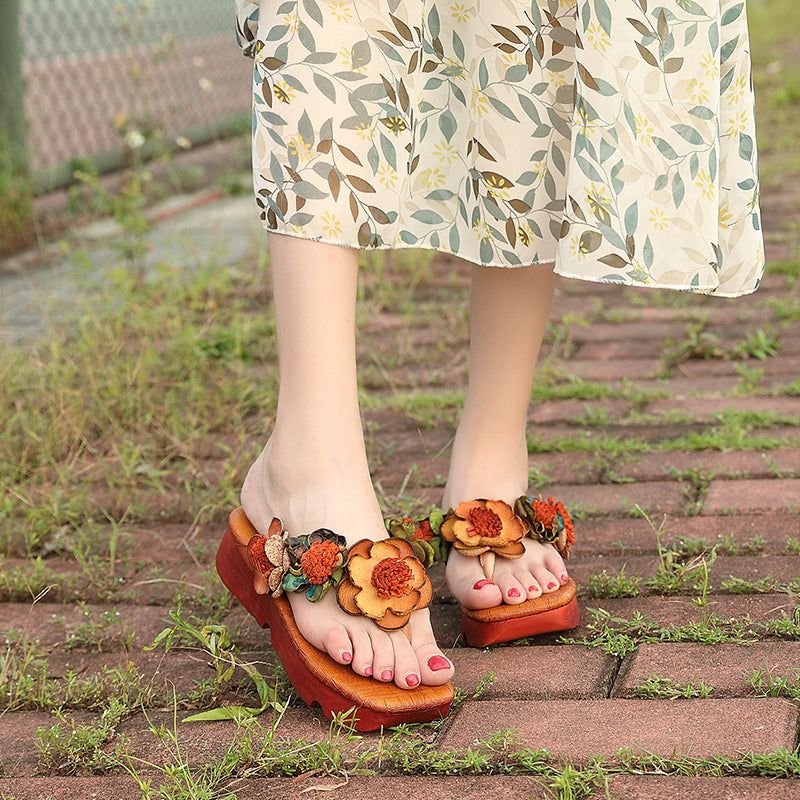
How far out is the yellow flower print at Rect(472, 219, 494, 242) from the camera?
1660 mm

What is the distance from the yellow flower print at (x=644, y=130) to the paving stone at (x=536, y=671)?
605 millimetres

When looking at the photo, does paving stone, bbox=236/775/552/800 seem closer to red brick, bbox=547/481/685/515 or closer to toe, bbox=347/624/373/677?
toe, bbox=347/624/373/677

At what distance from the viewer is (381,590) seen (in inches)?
59.0

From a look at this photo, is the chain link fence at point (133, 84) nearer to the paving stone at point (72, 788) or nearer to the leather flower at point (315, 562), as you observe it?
the leather flower at point (315, 562)

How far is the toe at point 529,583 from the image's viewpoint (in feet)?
5.39

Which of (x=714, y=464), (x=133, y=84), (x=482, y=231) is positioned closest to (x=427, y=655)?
(x=482, y=231)

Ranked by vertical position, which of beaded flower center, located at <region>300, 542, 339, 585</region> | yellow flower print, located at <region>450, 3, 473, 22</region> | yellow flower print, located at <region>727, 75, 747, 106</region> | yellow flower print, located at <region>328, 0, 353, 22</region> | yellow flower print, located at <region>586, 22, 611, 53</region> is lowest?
beaded flower center, located at <region>300, 542, 339, 585</region>

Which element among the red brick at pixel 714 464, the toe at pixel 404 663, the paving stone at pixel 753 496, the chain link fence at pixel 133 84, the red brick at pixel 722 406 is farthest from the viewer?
the chain link fence at pixel 133 84

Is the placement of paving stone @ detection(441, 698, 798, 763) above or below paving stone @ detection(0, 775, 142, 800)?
above

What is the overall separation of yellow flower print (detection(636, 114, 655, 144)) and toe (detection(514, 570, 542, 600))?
0.55 m

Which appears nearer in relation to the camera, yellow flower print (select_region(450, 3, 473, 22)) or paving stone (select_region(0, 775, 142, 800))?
paving stone (select_region(0, 775, 142, 800))

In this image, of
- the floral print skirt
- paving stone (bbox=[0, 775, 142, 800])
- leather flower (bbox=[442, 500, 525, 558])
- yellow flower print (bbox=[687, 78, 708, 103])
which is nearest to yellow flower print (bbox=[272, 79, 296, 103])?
the floral print skirt

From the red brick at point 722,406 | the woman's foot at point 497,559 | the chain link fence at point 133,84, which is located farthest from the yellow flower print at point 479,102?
the chain link fence at point 133,84

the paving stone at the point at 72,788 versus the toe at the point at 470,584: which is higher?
the toe at the point at 470,584
